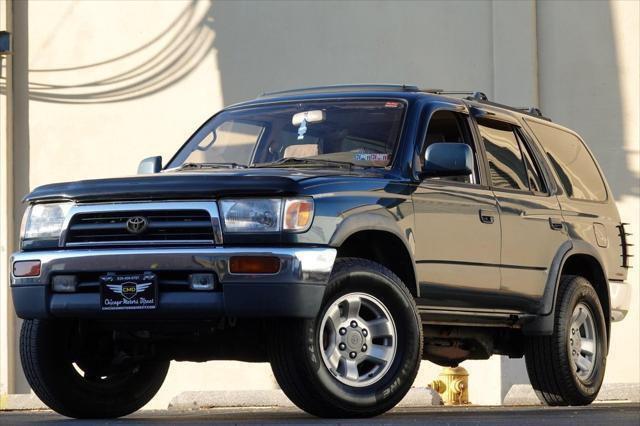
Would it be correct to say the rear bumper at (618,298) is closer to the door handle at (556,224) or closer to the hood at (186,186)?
the door handle at (556,224)

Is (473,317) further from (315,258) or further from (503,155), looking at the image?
(315,258)

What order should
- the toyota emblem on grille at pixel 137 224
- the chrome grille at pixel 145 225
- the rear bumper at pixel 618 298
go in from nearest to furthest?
the chrome grille at pixel 145 225, the toyota emblem on grille at pixel 137 224, the rear bumper at pixel 618 298

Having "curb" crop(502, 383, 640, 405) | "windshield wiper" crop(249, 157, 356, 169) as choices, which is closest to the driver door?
"windshield wiper" crop(249, 157, 356, 169)

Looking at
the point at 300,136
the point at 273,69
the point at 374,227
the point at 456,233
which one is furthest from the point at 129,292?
the point at 273,69

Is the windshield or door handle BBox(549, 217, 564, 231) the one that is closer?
the windshield

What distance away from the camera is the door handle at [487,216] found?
28.0ft

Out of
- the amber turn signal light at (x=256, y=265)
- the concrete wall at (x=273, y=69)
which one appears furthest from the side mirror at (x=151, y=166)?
the concrete wall at (x=273, y=69)

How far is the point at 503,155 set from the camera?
9.27m

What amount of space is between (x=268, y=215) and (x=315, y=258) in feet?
0.98

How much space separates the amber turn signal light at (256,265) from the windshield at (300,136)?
1182mm

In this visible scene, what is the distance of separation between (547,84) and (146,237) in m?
9.44

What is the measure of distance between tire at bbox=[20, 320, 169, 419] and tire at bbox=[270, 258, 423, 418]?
1129mm

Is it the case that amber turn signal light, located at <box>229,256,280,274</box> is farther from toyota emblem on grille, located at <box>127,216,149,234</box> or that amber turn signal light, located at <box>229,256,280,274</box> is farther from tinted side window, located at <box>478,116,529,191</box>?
tinted side window, located at <box>478,116,529,191</box>

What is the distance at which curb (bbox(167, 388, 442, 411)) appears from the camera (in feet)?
45.8
